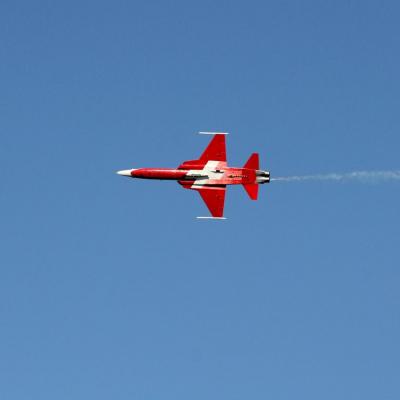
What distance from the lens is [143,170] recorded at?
18550cm

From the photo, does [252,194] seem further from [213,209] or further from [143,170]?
[143,170]

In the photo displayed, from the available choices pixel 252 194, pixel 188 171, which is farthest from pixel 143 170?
pixel 252 194

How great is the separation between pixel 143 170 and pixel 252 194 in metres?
19.7

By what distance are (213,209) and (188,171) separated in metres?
7.81

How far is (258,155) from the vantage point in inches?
7131

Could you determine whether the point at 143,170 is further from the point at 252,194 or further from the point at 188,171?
the point at 252,194

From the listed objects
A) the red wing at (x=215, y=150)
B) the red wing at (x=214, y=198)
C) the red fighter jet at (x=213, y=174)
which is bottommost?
the red wing at (x=214, y=198)

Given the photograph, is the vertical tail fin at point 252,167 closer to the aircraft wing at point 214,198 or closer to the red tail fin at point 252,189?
the red tail fin at point 252,189

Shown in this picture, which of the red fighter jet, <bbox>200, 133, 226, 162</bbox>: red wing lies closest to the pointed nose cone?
the red fighter jet

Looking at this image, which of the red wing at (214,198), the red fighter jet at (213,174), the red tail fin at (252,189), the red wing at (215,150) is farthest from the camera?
the red wing at (215,150)

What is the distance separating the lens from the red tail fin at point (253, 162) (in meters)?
181

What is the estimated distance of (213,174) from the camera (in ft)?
603

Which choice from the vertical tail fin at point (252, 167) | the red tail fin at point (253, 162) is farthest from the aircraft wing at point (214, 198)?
the red tail fin at point (253, 162)

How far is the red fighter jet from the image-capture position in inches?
7116
